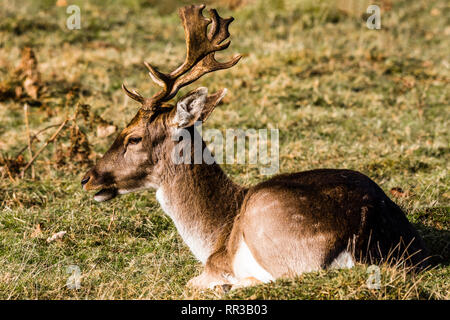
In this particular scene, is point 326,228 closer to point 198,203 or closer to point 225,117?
point 198,203

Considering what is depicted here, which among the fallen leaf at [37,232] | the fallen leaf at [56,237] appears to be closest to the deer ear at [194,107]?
the fallen leaf at [56,237]

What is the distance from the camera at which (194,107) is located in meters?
5.14

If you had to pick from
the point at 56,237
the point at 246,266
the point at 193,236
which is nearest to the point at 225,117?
the point at 56,237

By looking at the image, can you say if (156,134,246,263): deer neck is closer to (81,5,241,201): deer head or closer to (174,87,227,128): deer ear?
(81,5,241,201): deer head

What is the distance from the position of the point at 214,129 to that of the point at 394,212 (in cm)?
446

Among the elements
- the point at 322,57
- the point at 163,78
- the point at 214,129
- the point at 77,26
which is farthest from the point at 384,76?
the point at 163,78

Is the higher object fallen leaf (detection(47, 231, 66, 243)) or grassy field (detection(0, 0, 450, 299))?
grassy field (detection(0, 0, 450, 299))

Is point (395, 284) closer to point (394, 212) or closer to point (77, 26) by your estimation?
point (394, 212)

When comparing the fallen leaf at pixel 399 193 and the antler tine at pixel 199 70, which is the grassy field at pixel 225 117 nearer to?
the fallen leaf at pixel 399 193

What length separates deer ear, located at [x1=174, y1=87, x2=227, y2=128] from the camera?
508 centimetres

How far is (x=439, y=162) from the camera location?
7.76 meters

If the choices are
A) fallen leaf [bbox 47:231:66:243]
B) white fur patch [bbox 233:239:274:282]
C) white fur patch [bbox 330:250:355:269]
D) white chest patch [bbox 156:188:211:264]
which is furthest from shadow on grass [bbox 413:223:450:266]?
fallen leaf [bbox 47:231:66:243]

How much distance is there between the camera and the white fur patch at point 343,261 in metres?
4.27

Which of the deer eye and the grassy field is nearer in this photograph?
the grassy field
